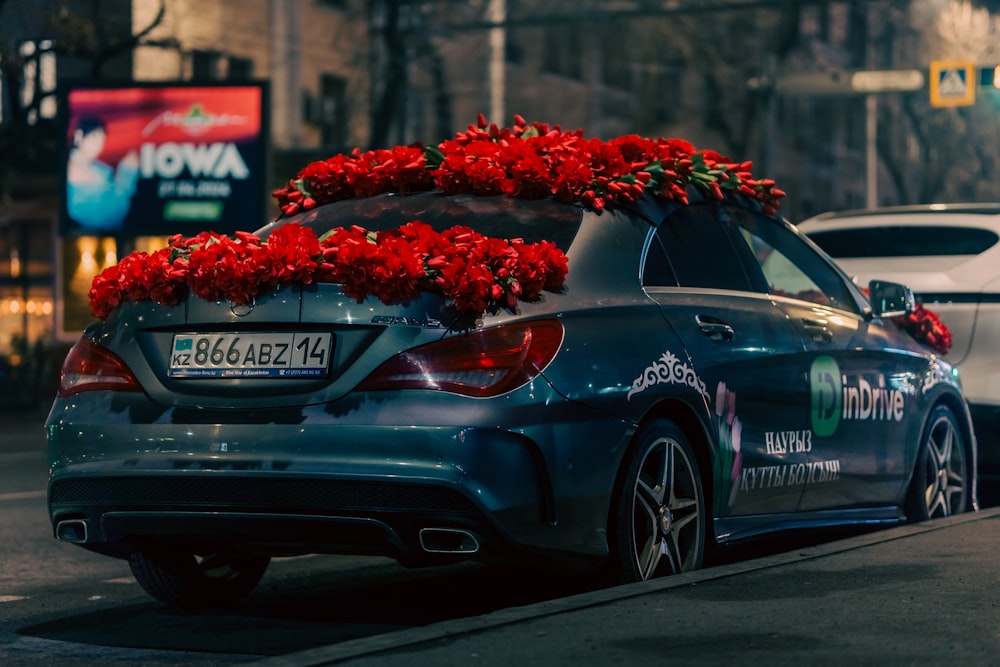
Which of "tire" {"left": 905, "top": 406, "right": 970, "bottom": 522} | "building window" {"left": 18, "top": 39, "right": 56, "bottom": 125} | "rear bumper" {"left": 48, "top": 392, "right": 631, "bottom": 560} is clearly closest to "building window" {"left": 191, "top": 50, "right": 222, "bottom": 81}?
"building window" {"left": 18, "top": 39, "right": 56, "bottom": 125}

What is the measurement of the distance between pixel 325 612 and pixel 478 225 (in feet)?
4.78

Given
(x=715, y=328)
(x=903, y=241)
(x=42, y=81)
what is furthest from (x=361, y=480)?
(x=42, y=81)

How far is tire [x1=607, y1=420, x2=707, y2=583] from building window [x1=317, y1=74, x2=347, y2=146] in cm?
2917

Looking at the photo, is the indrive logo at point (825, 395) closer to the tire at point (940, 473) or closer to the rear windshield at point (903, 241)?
the tire at point (940, 473)

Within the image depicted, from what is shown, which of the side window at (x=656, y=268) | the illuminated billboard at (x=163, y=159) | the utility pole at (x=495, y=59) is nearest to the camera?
the side window at (x=656, y=268)

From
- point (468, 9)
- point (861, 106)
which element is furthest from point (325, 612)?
point (861, 106)

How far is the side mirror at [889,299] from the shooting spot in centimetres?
830

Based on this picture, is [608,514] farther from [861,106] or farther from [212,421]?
[861,106]

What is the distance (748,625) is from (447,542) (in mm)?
922

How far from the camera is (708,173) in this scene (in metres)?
7.34

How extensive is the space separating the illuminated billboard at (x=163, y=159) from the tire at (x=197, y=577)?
1899 cm

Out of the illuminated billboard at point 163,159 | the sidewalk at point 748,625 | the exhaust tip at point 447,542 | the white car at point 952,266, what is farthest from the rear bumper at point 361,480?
the illuminated billboard at point 163,159

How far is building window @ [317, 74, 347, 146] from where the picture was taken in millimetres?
35688

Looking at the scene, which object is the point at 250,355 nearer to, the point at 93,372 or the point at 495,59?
the point at 93,372
